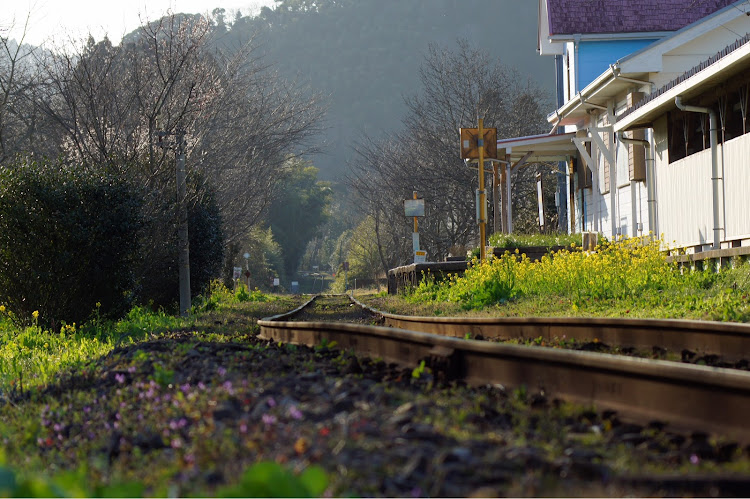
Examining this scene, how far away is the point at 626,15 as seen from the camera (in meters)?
26.5

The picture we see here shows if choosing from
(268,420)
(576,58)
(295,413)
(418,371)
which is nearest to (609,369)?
(418,371)

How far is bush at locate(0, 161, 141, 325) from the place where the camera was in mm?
13641

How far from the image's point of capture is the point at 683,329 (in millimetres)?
7180

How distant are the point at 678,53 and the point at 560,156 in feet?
27.6

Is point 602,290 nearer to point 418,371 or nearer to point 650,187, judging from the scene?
point 650,187

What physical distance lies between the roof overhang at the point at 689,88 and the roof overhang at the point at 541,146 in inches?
281

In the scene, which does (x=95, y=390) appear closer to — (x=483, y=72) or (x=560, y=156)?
(x=560, y=156)

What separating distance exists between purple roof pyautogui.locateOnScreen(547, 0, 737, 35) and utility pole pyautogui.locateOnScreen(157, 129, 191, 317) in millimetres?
13462

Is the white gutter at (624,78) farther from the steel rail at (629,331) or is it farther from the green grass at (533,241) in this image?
the steel rail at (629,331)

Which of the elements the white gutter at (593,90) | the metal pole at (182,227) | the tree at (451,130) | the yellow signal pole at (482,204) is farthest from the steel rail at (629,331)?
the tree at (451,130)

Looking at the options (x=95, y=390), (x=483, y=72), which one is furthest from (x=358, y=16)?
(x=95, y=390)

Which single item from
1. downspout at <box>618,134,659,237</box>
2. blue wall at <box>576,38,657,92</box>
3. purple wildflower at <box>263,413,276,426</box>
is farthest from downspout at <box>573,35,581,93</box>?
purple wildflower at <box>263,413,276,426</box>

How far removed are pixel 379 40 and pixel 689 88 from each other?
13456cm

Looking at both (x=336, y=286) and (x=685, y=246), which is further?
(x=336, y=286)
